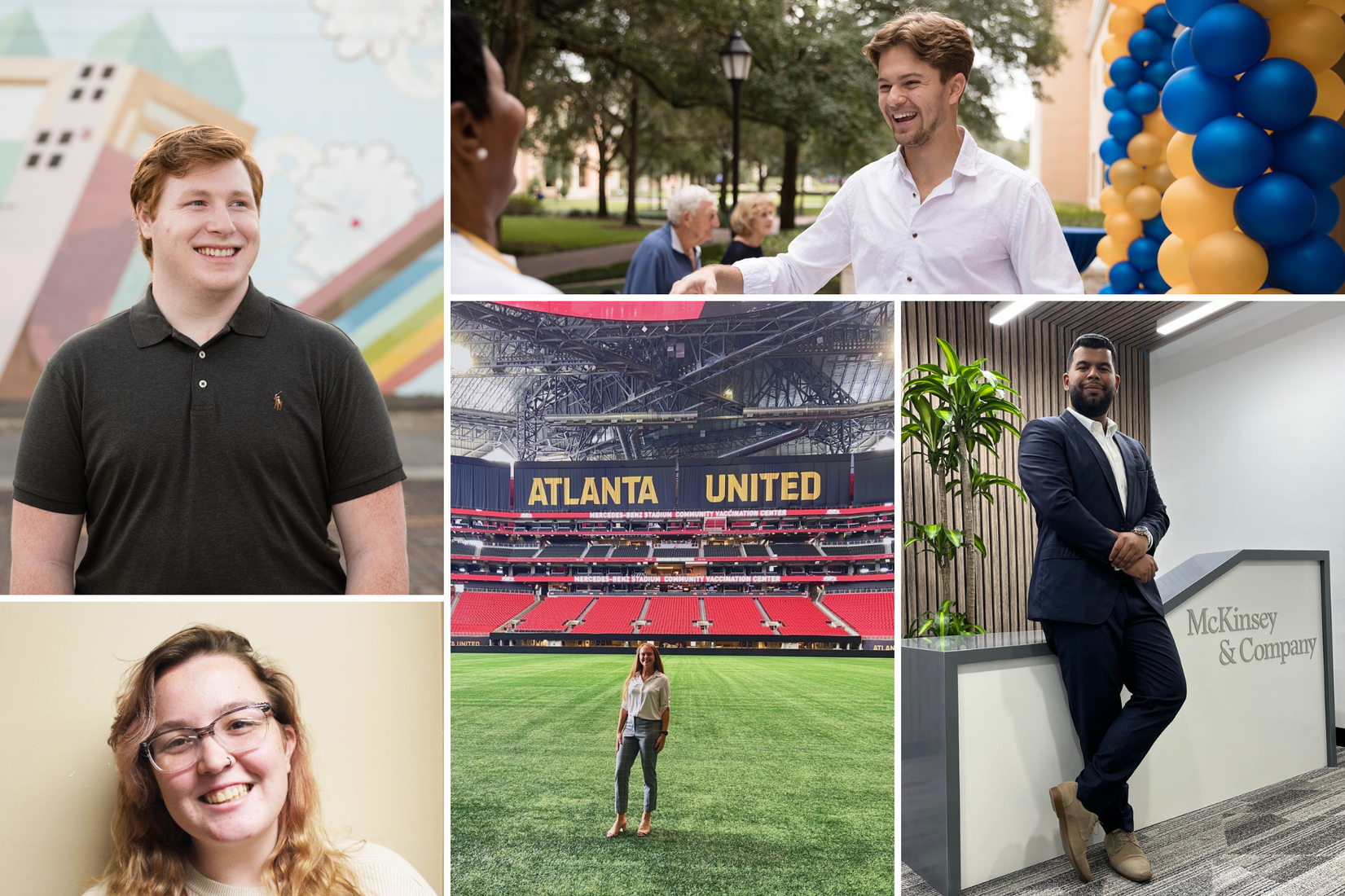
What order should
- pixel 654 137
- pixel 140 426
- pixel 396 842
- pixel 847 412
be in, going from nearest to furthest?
pixel 140 426
pixel 396 842
pixel 847 412
pixel 654 137

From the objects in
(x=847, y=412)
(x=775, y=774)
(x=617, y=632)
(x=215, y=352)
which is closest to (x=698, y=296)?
(x=847, y=412)

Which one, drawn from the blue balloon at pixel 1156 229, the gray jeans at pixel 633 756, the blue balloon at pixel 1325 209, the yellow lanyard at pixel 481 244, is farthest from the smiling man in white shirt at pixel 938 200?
the gray jeans at pixel 633 756

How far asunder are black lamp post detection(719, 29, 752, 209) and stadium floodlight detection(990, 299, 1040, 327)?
31.7 inches

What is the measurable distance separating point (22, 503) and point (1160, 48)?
10.7 ft

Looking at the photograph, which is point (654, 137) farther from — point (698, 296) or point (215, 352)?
point (215, 352)

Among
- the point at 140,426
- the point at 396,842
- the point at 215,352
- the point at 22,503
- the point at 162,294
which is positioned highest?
the point at 162,294

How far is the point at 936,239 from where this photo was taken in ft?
7.08

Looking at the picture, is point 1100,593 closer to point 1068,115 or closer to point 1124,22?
point 1068,115

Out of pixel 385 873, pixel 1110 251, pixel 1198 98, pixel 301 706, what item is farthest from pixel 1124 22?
pixel 385 873

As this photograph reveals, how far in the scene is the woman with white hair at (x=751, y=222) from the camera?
2.48 meters

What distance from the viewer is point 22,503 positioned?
1.75 meters

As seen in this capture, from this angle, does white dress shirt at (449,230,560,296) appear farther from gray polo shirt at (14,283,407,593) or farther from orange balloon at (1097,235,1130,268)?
orange balloon at (1097,235,1130,268)

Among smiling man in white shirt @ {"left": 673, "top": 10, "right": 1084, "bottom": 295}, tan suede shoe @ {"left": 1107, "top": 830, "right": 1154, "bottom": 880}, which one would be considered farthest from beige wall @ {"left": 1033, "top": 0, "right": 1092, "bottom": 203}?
tan suede shoe @ {"left": 1107, "top": 830, "right": 1154, "bottom": 880}

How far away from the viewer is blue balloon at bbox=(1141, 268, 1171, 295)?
2752 mm
